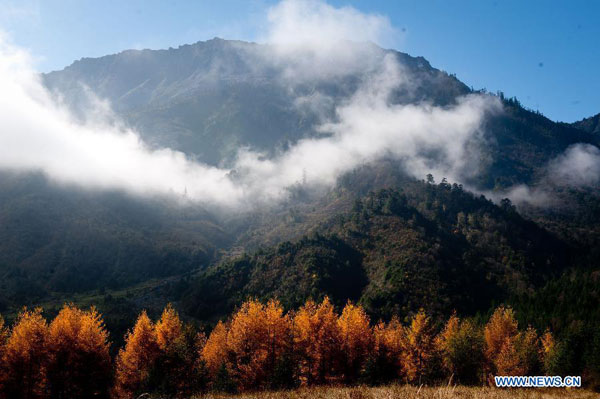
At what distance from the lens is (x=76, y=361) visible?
50.1 m

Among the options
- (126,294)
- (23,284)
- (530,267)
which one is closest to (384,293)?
(530,267)

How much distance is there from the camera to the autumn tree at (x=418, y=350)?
60.3m

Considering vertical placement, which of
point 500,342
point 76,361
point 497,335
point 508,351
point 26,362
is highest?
point 26,362

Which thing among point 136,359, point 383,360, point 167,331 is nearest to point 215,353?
point 167,331

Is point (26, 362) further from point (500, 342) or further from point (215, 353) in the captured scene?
point (500, 342)

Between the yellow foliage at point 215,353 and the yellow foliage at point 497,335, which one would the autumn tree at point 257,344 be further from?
the yellow foliage at point 497,335

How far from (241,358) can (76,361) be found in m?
23.8

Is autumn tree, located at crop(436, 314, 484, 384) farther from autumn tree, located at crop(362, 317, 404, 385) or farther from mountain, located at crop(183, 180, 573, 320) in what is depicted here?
mountain, located at crop(183, 180, 573, 320)

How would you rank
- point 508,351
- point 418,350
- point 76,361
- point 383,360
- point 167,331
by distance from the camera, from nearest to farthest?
point 76,361 < point 383,360 < point 167,331 < point 418,350 < point 508,351

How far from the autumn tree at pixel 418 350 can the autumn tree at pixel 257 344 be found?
23.3 metres

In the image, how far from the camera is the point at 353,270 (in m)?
173

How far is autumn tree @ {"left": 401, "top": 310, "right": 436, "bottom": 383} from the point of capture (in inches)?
2376

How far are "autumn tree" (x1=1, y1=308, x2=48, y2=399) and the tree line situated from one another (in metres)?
0.12

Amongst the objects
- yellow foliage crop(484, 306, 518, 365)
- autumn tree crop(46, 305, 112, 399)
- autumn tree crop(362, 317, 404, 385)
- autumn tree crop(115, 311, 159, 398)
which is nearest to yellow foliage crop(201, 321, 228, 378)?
autumn tree crop(115, 311, 159, 398)
